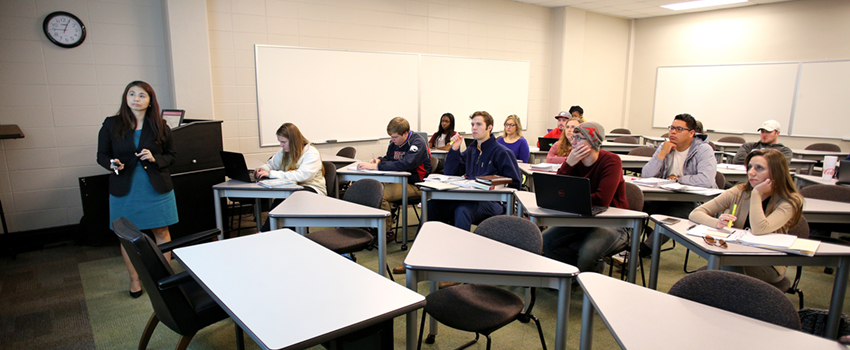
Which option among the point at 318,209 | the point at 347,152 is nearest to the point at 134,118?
the point at 318,209

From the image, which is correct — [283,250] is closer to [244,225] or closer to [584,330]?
[584,330]

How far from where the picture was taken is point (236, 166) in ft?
12.1

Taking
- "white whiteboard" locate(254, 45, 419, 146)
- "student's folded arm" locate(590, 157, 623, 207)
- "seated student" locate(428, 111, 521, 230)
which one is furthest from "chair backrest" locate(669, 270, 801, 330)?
"white whiteboard" locate(254, 45, 419, 146)

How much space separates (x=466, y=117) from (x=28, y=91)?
5.36m

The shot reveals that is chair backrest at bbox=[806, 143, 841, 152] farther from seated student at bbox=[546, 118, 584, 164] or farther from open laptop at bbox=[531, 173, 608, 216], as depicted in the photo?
open laptop at bbox=[531, 173, 608, 216]

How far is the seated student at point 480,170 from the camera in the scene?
3.46m

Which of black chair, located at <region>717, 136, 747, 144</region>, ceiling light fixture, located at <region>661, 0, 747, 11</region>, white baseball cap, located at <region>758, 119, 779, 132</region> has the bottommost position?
black chair, located at <region>717, 136, 747, 144</region>

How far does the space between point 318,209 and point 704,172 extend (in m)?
3.10

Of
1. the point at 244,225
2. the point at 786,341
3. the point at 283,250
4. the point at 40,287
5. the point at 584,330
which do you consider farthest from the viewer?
the point at 244,225

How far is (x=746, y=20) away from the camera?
754 centimetres

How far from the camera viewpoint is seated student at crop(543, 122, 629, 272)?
278cm

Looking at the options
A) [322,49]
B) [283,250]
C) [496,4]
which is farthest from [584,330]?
[496,4]

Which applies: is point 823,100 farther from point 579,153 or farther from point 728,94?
Result: point 579,153

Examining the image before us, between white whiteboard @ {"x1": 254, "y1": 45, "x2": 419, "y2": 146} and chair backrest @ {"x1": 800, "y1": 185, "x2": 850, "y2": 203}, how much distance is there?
15.1 feet
